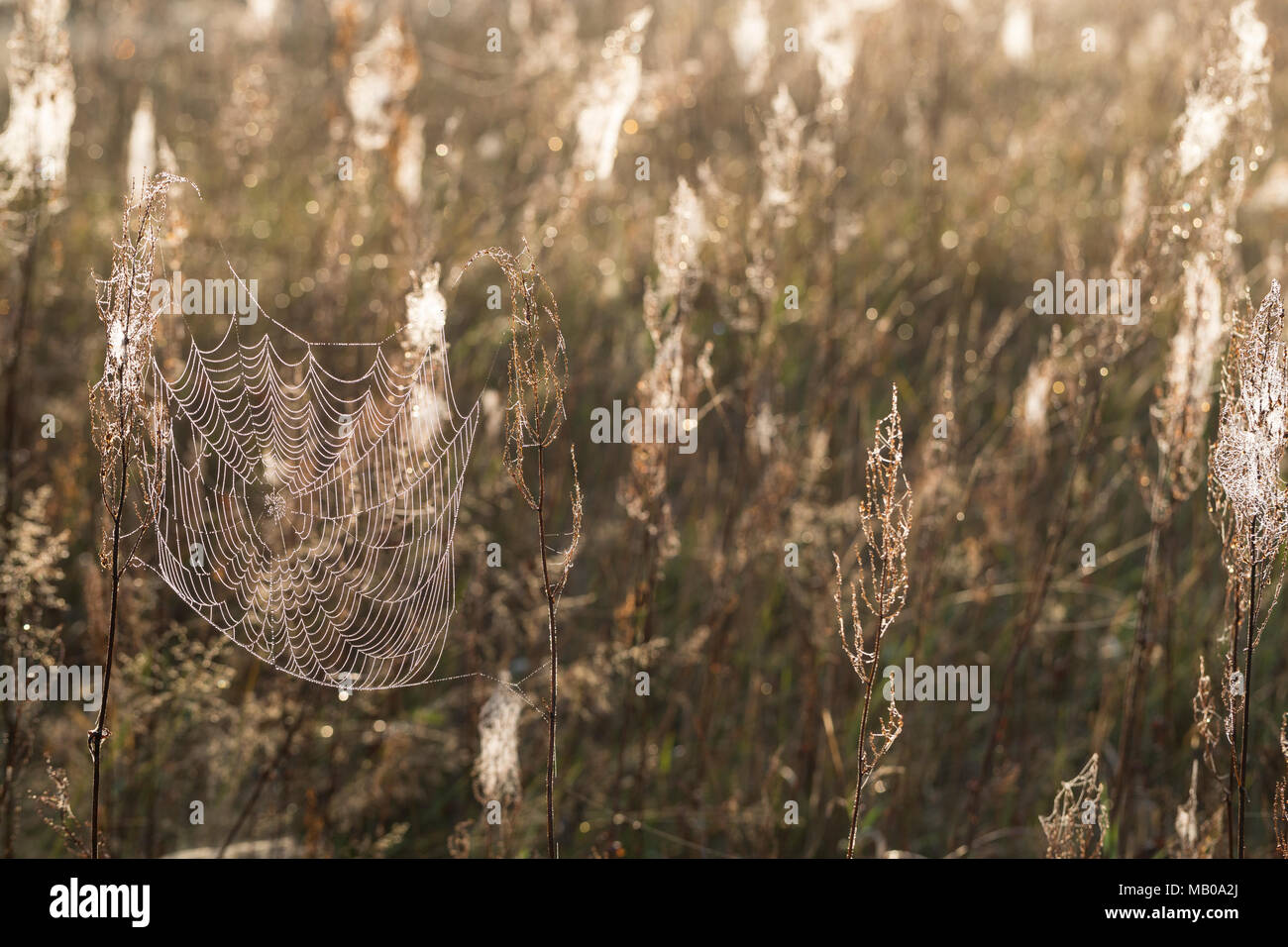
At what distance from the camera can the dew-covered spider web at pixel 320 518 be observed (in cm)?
304

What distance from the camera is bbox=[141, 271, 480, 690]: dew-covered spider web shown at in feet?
9.98

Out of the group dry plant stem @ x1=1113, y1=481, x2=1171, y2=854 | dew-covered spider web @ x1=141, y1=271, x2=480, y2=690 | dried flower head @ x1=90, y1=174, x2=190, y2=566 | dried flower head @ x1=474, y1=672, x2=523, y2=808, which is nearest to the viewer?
dried flower head @ x1=90, y1=174, x2=190, y2=566

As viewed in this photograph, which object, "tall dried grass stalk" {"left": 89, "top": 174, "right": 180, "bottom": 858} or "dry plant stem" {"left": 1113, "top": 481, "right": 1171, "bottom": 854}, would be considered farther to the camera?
"dry plant stem" {"left": 1113, "top": 481, "right": 1171, "bottom": 854}

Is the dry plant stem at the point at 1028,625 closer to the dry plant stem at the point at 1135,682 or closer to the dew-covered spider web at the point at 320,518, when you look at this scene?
the dry plant stem at the point at 1135,682

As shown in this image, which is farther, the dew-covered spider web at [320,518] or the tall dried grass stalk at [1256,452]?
the dew-covered spider web at [320,518]

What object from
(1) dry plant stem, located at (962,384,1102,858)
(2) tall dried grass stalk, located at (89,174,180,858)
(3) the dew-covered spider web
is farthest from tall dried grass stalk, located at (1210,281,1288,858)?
(3) the dew-covered spider web

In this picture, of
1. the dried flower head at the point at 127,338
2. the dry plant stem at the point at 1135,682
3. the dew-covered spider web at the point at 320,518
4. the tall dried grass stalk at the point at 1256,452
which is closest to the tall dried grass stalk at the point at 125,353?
the dried flower head at the point at 127,338

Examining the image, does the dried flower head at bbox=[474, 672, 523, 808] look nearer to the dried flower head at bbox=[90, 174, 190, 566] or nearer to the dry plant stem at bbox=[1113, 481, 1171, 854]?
the dried flower head at bbox=[90, 174, 190, 566]

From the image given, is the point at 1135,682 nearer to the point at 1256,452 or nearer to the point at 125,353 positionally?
the point at 1256,452

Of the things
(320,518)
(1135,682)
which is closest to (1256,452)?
(1135,682)

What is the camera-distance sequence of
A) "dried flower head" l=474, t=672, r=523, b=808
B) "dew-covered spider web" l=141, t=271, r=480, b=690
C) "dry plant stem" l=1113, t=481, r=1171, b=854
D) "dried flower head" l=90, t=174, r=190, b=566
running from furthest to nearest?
→ 1. "dew-covered spider web" l=141, t=271, r=480, b=690
2. "dry plant stem" l=1113, t=481, r=1171, b=854
3. "dried flower head" l=474, t=672, r=523, b=808
4. "dried flower head" l=90, t=174, r=190, b=566

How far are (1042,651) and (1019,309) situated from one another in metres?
1.66

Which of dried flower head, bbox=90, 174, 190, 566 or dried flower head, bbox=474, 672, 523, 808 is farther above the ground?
dried flower head, bbox=90, 174, 190, 566
